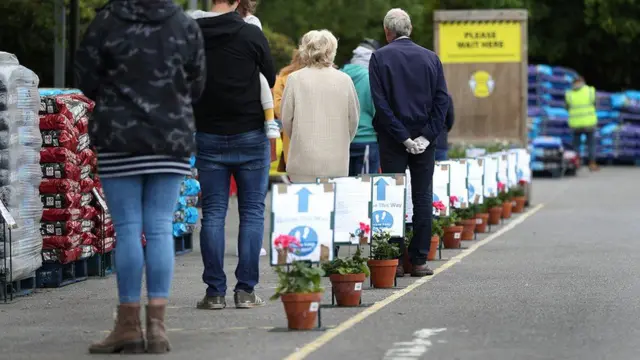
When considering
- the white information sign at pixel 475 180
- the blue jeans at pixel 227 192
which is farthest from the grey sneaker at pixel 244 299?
the white information sign at pixel 475 180

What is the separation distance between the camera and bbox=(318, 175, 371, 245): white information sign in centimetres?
1118

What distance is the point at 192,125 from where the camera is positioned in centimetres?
868

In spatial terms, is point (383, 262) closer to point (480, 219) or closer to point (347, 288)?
point (347, 288)

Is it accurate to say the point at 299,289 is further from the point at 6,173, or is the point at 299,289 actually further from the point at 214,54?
the point at 6,173

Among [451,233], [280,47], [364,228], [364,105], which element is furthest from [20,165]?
[280,47]

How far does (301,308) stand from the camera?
9.20 meters

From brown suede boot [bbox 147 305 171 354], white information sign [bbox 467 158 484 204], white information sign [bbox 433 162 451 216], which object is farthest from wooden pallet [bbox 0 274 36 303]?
white information sign [bbox 467 158 484 204]

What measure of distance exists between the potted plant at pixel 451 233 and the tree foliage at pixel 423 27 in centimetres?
924

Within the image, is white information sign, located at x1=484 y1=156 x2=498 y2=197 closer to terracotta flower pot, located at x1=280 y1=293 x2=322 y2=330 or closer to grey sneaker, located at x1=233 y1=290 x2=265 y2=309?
grey sneaker, located at x1=233 y1=290 x2=265 y2=309

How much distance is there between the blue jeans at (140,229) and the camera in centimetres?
852

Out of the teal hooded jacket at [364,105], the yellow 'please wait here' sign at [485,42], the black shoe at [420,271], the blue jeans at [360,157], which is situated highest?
the yellow 'please wait here' sign at [485,42]

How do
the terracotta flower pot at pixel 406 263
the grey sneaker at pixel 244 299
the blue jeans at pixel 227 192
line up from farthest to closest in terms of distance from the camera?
the terracotta flower pot at pixel 406 263, the grey sneaker at pixel 244 299, the blue jeans at pixel 227 192

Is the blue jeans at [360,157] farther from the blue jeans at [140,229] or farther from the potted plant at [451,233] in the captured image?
the blue jeans at [140,229]

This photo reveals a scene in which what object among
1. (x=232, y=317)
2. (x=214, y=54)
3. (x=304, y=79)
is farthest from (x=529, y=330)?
(x=304, y=79)
